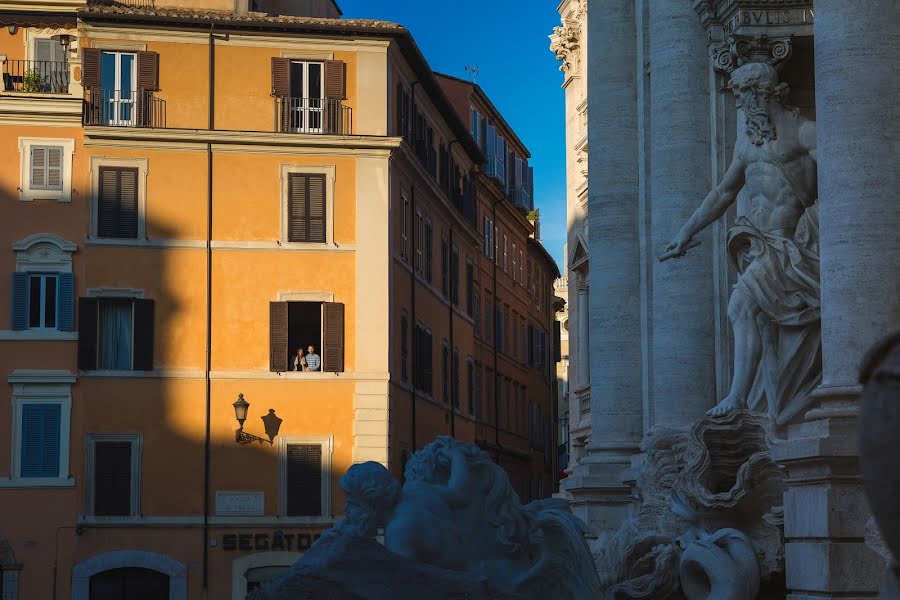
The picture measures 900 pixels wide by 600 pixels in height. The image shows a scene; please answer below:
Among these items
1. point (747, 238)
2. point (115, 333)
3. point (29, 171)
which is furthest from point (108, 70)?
point (747, 238)

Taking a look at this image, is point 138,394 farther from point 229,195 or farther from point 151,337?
point 229,195

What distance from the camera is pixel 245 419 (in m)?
39.1

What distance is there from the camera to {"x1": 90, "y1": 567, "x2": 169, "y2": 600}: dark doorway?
37719 mm

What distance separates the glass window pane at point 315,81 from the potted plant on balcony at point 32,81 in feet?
21.8

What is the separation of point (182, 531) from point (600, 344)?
22.3m

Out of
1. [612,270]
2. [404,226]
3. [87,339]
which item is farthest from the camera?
[404,226]

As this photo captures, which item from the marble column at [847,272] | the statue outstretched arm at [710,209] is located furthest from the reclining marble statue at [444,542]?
the statue outstretched arm at [710,209]

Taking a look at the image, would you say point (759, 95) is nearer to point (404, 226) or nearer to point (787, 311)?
point (787, 311)

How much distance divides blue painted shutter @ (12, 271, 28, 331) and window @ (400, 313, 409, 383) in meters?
9.57

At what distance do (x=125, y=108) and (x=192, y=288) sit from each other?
4.88 meters

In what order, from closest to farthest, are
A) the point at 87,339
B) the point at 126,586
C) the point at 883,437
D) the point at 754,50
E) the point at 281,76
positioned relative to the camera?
the point at 883,437 → the point at 754,50 → the point at 126,586 → the point at 87,339 → the point at 281,76

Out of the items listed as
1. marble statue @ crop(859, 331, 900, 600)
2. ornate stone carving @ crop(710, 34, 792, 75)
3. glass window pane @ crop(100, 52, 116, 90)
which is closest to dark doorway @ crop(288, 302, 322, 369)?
glass window pane @ crop(100, 52, 116, 90)

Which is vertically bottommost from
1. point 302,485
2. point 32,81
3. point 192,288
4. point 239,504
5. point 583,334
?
point 239,504

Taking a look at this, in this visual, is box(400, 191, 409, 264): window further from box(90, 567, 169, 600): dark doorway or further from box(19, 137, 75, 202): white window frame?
box(90, 567, 169, 600): dark doorway
